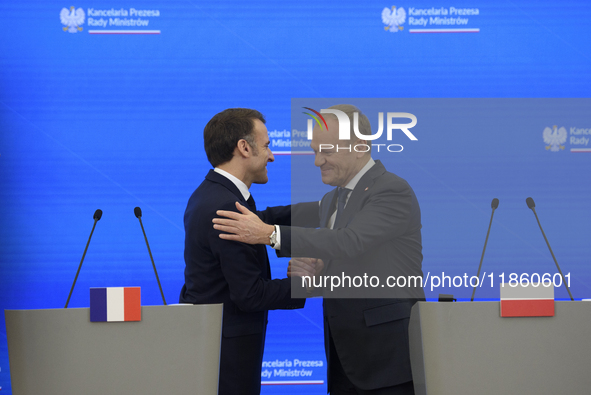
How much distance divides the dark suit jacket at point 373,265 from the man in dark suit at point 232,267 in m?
0.17

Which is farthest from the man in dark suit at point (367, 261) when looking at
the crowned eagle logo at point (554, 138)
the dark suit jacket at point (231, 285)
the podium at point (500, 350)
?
the crowned eagle logo at point (554, 138)

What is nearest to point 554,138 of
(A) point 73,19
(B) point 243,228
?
(B) point 243,228

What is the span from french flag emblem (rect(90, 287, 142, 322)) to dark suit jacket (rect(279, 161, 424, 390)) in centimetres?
56

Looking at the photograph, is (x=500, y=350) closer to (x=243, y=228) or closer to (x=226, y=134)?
(x=243, y=228)

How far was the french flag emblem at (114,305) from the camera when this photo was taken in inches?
65.4

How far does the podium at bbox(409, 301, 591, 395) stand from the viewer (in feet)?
5.31

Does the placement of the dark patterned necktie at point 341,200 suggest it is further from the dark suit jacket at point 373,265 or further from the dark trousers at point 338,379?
the dark trousers at point 338,379

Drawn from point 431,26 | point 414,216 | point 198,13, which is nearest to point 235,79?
point 198,13

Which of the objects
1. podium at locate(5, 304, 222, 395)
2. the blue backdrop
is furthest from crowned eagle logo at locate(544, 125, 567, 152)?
podium at locate(5, 304, 222, 395)

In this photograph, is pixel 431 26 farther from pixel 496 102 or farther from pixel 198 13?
pixel 198 13

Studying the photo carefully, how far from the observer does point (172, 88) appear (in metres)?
3.41

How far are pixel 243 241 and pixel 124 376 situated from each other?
2.01ft

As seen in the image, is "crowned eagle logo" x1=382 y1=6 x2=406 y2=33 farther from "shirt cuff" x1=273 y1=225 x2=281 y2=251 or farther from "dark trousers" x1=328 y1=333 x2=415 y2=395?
"dark trousers" x1=328 y1=333 x2=415 y2=395

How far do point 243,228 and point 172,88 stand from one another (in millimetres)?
1832
